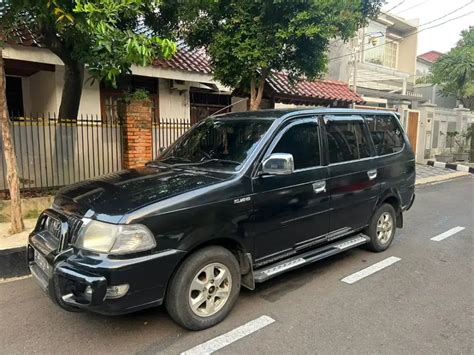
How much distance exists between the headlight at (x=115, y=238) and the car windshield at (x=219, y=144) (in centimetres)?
110

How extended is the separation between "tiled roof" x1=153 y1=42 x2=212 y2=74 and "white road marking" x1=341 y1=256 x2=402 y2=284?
6562mm

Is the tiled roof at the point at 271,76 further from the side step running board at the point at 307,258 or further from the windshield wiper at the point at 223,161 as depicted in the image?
the side step running board at the point at 307,258

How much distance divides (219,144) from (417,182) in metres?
9.90

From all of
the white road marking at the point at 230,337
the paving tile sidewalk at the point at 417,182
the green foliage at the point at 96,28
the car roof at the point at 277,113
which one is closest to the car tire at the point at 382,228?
the car roof at the point at 277,113

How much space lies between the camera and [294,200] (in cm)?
383

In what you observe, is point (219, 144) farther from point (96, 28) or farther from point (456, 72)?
point (456, 72)

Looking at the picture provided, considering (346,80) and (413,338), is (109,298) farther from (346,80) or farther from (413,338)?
(346,80)

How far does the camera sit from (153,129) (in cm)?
820

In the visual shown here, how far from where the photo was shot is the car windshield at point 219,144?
12.3 feet

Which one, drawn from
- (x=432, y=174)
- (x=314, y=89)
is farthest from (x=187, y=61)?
(x=432, y=174)

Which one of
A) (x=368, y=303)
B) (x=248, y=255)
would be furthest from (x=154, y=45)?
(x=368, y=303)

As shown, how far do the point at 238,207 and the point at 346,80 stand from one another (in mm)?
14793

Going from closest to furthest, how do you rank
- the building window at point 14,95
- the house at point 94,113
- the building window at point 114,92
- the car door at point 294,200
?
the car door at point 294,200 → the house at point 94,113 → the building window at point 114,92 → the building window at point 14,95

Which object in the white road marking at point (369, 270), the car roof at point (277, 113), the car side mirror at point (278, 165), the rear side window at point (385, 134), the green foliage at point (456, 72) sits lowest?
the white road marking at point (369, 270)
